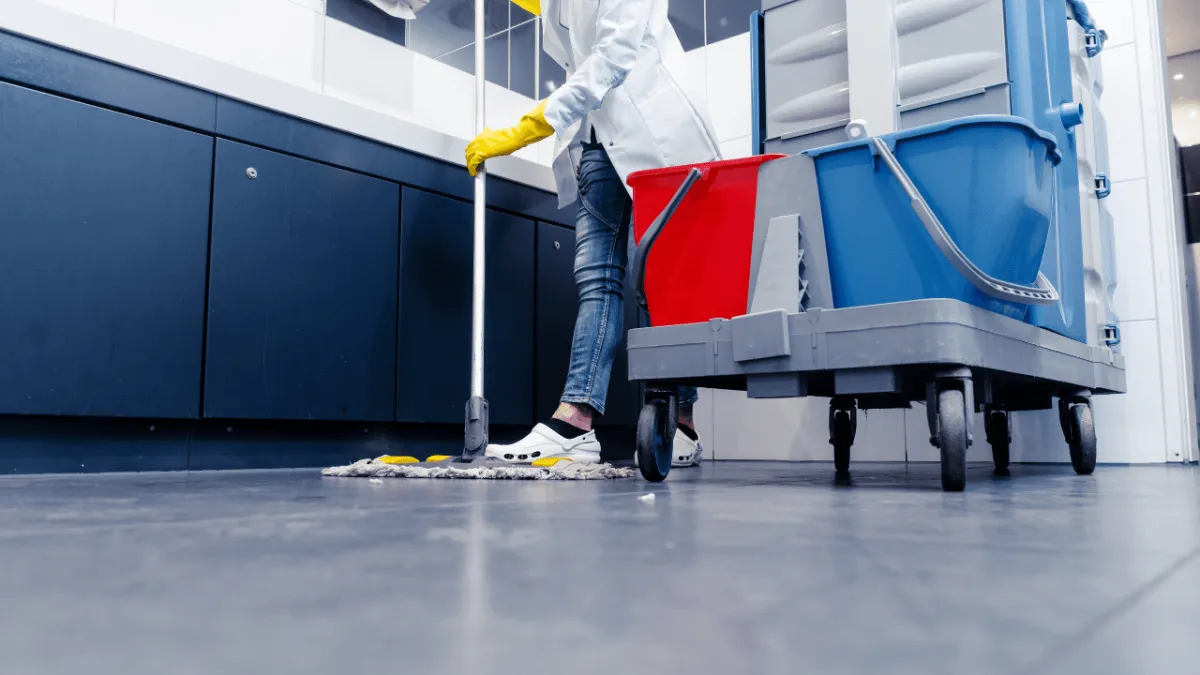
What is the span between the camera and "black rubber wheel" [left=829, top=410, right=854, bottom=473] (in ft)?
5.72

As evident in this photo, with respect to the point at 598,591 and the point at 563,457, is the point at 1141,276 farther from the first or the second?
the point at 598,591

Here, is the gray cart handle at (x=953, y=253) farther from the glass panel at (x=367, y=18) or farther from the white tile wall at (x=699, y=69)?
the glass panel at (x=367, y=18)

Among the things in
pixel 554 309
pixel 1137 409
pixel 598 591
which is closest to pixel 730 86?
pixel 554 309

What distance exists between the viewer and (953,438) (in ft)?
3.22

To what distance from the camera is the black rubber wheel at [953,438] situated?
3.21ft

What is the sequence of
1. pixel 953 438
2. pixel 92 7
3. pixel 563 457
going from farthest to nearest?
1. pixel 92 7
2. pixel 563 457
3. pixel 953 438

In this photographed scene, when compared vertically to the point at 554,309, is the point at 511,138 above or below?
above

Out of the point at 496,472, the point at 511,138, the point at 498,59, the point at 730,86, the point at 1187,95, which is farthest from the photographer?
the point at 1187,95

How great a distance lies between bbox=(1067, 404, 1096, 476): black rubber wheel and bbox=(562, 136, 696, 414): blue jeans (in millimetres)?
840

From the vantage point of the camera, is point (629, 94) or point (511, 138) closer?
point (629, 94)

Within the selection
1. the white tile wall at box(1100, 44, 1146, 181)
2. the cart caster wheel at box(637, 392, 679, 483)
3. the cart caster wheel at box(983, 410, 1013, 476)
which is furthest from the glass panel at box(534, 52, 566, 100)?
the cart caster wheel at box(637, 392, 679, 483)

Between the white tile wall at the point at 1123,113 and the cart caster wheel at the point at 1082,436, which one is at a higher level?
the white tile wall at the point at 1123,113

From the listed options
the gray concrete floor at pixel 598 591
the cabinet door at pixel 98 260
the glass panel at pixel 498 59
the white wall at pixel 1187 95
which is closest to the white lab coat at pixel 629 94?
the cabinet door at pixel 98 260

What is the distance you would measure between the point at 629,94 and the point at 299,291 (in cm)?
82
